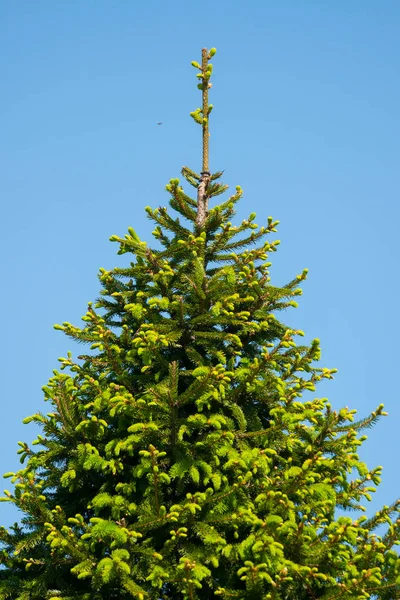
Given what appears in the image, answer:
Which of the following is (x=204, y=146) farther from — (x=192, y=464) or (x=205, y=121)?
(x=192, y=464)

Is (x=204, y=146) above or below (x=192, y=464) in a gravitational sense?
above

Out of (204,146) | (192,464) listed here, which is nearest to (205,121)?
(204,146)

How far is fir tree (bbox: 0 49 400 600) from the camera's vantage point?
8.33 m

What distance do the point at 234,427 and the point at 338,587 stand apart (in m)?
2.30

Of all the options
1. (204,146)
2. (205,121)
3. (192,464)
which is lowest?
(192,464)

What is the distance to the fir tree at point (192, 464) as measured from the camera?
833 centimetres

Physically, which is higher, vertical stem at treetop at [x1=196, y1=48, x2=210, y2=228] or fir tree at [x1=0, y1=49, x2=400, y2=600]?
vertical stem at treetop at [x1=196, y1=48, x2=210, y2=228]

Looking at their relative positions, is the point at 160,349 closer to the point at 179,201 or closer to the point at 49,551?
the point at 179,201

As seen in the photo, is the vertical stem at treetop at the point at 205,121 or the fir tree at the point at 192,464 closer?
the fir tree at the point at 192,464

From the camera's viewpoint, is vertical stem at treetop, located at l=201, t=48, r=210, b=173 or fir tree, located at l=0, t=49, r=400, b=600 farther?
vertical stem at treetop, located at l=201, t=48, r=210, b=173

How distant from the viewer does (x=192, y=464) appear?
8.73 meters

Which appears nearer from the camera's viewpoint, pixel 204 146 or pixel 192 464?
pixel 192 464

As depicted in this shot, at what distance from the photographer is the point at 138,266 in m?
10.5

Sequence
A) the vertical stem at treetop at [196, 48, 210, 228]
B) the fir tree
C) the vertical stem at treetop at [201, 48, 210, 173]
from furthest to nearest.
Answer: the vertical stem at treetop at [201, 48, 210, 173] < the vertical stem at treetop at [196, 48, 210, 228] < the fir tree
